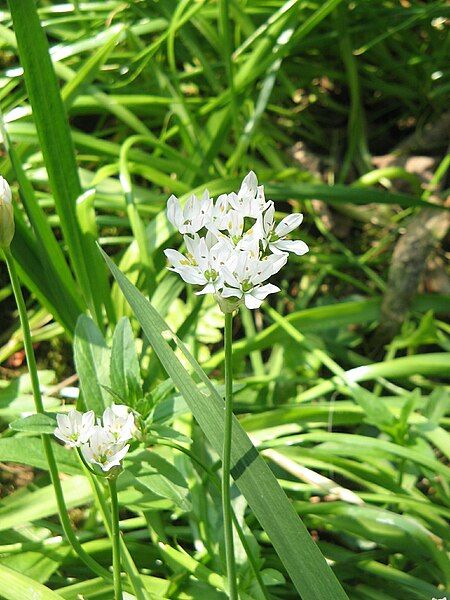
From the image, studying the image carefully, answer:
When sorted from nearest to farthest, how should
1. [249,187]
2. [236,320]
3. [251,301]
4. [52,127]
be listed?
1. [251,301]
2. [249,187]
3. [52,127]
4. [236,320]

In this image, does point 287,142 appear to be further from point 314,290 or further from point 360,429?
point 360,429

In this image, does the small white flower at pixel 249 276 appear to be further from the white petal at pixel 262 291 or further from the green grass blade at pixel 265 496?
the green grass blade at pixel 265 496

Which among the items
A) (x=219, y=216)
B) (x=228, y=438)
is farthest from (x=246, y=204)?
(x=228, y=438)

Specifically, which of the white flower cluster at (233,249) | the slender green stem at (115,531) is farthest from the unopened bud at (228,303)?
the slender green stem at (115,531)

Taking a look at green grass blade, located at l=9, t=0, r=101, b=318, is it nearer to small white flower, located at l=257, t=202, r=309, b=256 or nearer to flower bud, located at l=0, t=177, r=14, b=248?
flower bud, located at l=0, t=177, r=14, b=248

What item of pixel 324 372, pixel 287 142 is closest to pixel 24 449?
pixel 324 372

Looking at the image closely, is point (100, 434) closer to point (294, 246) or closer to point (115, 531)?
point (115, 531)
